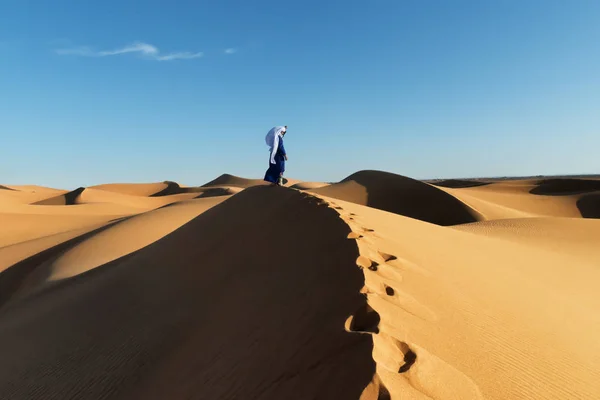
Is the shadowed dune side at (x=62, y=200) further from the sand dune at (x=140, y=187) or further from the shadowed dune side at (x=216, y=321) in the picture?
the shadowed dune side at (x=216, y=321)

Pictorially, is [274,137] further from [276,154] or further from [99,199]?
[99,199]

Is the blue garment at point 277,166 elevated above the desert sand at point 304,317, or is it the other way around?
the blue garment at point 277,166

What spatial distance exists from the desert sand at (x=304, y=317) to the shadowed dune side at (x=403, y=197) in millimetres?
10314

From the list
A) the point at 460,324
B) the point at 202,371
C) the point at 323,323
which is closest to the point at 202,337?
the point at 202,371

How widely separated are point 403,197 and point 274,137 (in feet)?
47.1

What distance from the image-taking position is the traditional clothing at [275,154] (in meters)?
9.40

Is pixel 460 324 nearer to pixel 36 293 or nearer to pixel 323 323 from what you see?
pixel 323 323

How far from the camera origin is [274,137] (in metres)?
9.37

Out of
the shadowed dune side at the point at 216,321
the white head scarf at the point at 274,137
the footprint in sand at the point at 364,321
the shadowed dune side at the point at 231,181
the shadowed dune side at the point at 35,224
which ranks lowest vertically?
the shadowed dune side at the point at 35,224

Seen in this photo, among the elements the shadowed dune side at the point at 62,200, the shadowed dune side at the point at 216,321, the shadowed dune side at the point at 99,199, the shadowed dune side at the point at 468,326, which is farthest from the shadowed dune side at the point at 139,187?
the shadowed dune side at the point at 468,326

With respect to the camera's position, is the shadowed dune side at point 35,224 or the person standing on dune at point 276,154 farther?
the shadowed dune side at point 35,224

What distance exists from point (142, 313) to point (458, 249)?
445 cm

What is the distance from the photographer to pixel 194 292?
511 cm

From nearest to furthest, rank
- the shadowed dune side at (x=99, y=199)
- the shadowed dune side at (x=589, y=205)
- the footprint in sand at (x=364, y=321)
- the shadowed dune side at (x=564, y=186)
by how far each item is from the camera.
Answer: the footprint in sand at (x=364, y=321), the shadowed dune side at (x=589, y=205), the shadowed dune side at (x=564, y=186), the shadowed dune side at (x=99, y=199)
